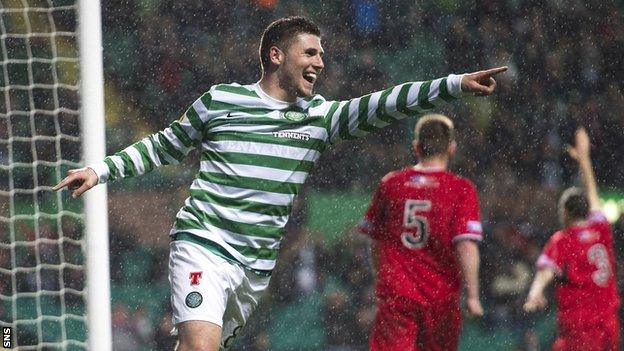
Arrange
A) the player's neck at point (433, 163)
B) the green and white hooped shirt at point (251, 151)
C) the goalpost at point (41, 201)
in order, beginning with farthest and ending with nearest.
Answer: the goalpost at point (41, 201)
the player's neck at point (433, 163)
the green and white hooped shirt at point (251, 151)

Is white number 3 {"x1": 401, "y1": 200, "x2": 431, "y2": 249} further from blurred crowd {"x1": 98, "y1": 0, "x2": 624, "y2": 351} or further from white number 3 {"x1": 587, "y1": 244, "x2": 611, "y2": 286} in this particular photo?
blurred crowd {"x1": 98, "y1": 0, "x2": 624, "y2": 351}

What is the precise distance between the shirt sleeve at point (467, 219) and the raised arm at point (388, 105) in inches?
42.7

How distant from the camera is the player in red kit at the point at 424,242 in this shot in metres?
5.09

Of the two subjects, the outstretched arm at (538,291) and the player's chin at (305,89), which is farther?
the outstretched arm at (538,291)

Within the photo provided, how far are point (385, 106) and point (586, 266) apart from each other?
7.07 ft

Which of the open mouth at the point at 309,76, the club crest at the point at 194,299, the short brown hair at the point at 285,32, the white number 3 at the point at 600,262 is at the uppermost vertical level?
the short brown hair at the point at 285,32

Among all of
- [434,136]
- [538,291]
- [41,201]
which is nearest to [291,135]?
[434,136]

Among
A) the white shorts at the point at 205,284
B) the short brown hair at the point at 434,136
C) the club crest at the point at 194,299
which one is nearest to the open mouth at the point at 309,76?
the white shorts at the point at 205,284

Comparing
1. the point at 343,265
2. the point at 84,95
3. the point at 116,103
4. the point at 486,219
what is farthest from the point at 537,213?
the point at 84,95

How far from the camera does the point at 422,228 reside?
5.08 m

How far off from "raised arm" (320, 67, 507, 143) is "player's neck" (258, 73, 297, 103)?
0.34 ft

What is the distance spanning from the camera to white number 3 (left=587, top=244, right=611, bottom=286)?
582 centimetres

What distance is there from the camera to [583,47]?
9.28 m

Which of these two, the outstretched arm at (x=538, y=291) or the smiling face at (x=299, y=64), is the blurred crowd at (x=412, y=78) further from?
the smiling face at (x=299, y=64)
